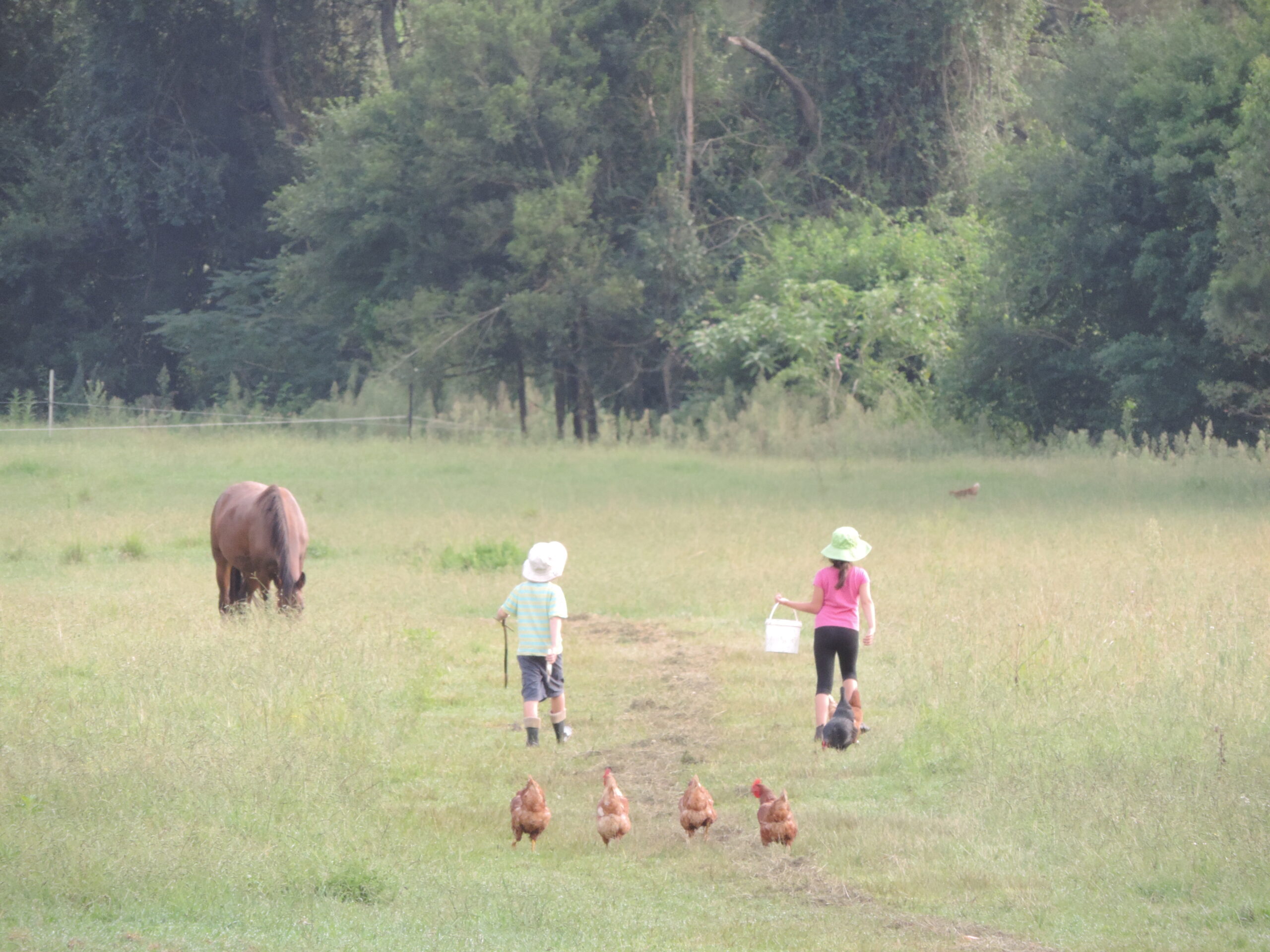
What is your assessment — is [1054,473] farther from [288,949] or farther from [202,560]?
[288,949]

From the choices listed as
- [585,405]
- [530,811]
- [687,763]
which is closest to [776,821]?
[530,811]

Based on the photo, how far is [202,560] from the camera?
1659 centimetres

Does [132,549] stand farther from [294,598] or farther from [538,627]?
[538,627]

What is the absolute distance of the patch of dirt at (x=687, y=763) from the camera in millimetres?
5785

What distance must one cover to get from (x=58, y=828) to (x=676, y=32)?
29865 millimetres

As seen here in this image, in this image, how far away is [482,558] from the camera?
16.0 meters

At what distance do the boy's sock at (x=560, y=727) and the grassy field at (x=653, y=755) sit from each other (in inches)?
2.9

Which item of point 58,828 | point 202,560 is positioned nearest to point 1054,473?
point 202,560

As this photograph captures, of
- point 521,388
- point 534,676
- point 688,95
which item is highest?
point 688,95

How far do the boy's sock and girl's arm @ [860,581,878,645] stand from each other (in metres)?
1.84

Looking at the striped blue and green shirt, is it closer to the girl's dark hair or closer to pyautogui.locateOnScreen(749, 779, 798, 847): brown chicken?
the girl's dark hair

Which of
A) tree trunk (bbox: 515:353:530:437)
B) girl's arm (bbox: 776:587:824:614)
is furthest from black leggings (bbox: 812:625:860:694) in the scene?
tree trunk (bbox: 515:353:530:437)

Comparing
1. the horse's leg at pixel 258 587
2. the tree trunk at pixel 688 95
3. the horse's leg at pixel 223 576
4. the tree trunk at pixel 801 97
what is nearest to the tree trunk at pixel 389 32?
the tree trunk at pixel 688 95

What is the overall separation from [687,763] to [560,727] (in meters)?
0.92
